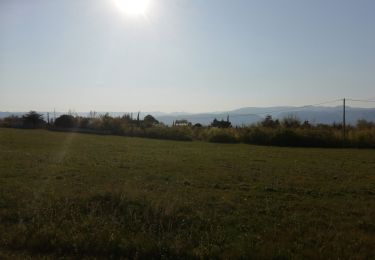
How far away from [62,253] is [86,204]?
89.5 inches

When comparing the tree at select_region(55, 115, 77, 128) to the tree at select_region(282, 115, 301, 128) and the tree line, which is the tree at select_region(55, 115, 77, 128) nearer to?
the tree line

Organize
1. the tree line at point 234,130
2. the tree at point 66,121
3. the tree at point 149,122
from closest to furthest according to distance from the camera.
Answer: the tree line at point 234,130
the tree at point 149,122
the tree at point 66,121

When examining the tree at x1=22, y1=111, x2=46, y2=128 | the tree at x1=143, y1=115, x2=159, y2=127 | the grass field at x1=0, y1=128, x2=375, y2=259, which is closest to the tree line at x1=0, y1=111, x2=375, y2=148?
the tree at x1=22, y1=111, x2=46, y2=128

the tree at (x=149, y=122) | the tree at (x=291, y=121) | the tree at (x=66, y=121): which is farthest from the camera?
the tree at (x=66, y=121)

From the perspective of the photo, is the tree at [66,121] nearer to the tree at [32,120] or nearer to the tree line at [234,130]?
the tree line at [234,130]

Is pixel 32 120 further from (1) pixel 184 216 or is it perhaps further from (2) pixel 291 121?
(1) pixel 184 216

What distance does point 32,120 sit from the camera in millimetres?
66312

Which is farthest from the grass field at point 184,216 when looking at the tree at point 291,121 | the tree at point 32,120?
the tree at point 32,120

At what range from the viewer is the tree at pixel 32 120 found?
216ft

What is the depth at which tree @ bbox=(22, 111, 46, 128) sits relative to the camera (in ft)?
216

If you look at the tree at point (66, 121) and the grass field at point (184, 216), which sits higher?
the tree at point (66, 121)

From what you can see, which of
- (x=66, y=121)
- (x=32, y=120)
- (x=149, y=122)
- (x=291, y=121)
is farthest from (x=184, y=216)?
(x=32, y=120)

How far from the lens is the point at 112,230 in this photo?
7.41 meters

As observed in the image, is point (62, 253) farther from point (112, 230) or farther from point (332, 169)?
point (332, 169)
